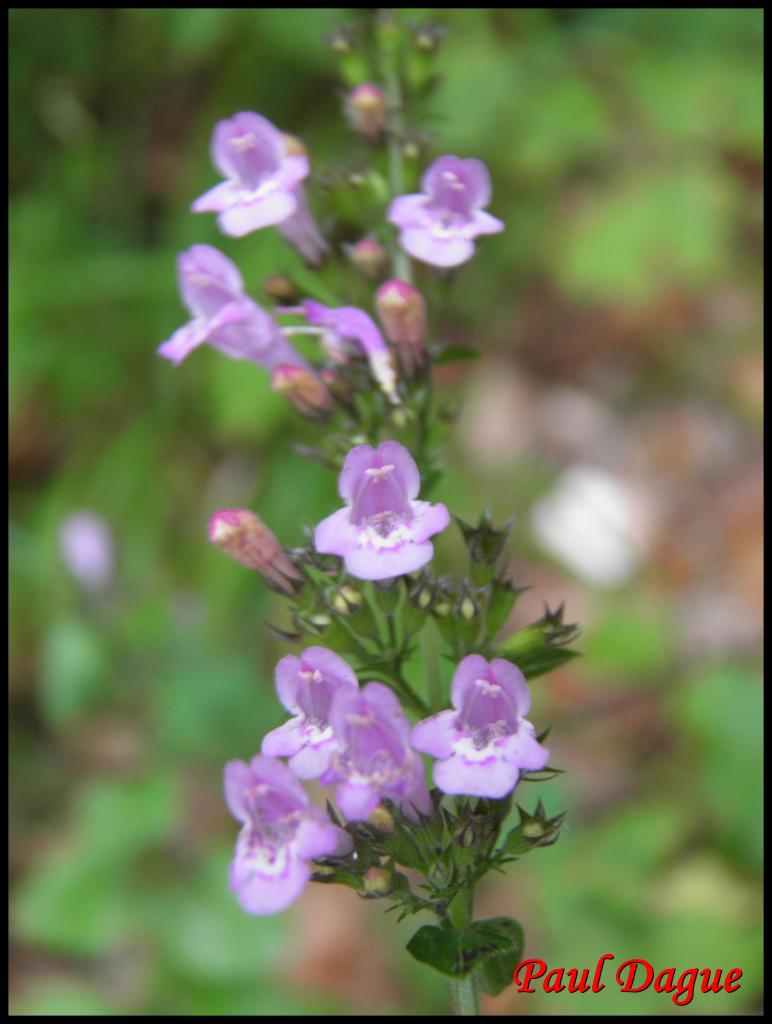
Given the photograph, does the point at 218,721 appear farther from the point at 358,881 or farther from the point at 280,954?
the point at 358,881

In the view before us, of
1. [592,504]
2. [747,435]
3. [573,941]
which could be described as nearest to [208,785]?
[573,941]

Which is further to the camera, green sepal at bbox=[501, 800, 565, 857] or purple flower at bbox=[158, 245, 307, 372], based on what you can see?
purple flower at bbox=[158, 245, 307, 372]

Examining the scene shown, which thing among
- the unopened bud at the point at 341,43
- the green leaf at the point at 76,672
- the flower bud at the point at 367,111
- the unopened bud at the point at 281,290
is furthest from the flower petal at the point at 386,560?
the green leaf at the point at 76,672

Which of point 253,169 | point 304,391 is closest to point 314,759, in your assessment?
point 304,391

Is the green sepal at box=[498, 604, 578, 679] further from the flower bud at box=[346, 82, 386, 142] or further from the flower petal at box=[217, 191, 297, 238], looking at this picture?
the flower bud at box=[346, 82, 386, 142]

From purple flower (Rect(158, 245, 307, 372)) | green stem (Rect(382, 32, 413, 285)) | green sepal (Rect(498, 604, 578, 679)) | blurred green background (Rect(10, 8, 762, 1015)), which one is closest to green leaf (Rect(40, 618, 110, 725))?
blurred green background (Rect(10, 8, 762, 1015))

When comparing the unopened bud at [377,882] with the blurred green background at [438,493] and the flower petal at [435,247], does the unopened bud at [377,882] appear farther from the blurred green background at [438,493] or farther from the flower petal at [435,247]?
the blurred green background at [438,493]
